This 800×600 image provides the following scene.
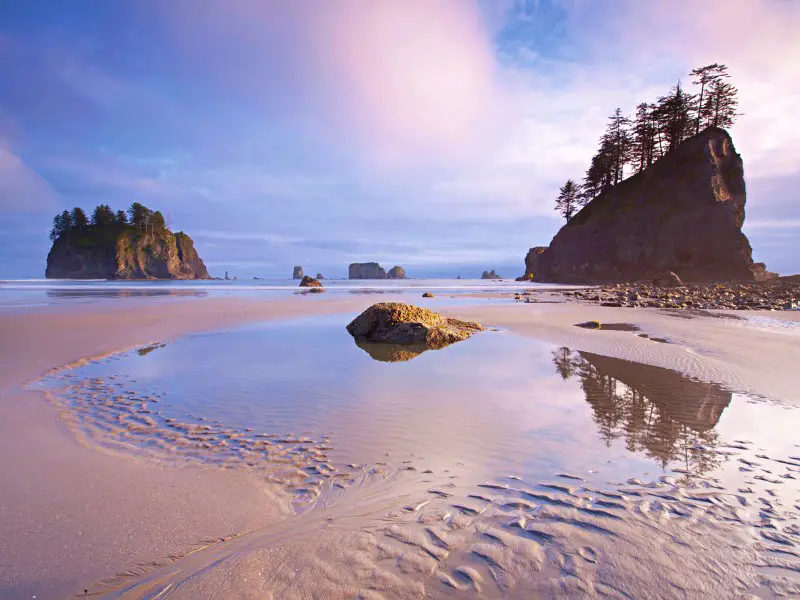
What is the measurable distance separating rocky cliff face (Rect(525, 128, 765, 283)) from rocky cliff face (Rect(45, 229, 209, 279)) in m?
126

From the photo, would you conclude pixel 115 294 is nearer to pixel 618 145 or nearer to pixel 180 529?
pixel 180 529

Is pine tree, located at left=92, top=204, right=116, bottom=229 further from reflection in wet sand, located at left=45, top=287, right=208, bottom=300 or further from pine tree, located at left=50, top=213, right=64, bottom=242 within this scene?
reflection in wet sand, located at left=45, top=287, right=208, bottom=300

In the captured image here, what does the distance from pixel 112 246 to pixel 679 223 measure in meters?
145

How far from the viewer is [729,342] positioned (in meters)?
9.83

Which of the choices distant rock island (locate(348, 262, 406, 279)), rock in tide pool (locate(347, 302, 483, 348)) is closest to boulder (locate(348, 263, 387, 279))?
distant rock island (locate(348, 262, 406, 279))

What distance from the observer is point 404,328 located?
35.6 ft

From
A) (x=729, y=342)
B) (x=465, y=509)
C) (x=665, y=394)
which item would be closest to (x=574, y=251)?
(x=729, y=342)

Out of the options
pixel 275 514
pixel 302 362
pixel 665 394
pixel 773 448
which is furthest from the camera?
pixel 302 362

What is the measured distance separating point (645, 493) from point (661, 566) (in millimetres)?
918

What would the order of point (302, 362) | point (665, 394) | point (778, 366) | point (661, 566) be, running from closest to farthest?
point (661, 566) < point (665, 394) < point (778, 366) < point (302, 362)

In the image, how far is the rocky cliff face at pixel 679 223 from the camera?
1694 inches

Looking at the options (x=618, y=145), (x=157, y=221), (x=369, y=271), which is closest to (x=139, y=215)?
(x=157, y=221)

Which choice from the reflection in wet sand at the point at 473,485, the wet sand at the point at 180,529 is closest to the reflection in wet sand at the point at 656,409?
the reflection in wet sand at the point at 473,485

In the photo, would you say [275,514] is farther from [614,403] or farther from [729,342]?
[729,342]
